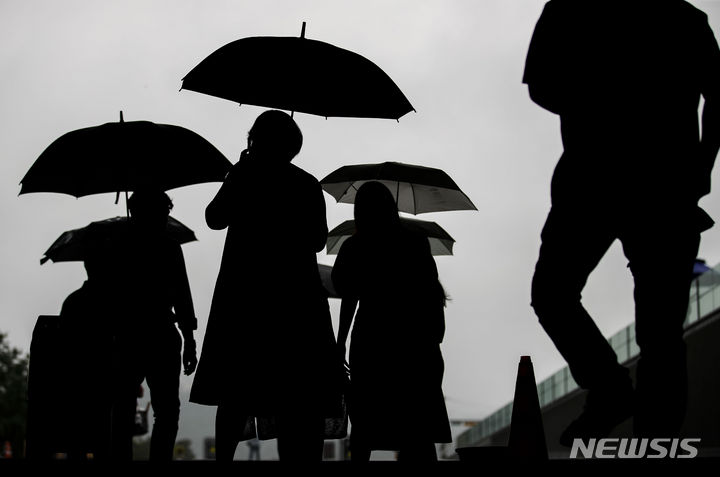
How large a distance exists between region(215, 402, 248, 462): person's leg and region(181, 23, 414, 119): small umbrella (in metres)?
2.03

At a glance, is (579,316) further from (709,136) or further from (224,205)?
(224,205)

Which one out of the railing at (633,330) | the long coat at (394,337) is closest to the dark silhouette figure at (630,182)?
the long coat at (394,337)

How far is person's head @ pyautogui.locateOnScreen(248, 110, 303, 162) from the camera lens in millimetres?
4676

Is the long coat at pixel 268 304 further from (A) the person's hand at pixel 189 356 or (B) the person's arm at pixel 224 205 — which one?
(A) the person's hand at pixel 189 356

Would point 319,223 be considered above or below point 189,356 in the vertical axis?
above

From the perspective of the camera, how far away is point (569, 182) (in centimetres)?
390

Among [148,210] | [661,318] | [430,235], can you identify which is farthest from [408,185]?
[661,318]

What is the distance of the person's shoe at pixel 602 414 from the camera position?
3754mm

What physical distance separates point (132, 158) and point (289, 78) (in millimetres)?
1569

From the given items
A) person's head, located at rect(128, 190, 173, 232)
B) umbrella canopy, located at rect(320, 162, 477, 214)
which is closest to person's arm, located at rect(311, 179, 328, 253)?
person's head, located at rect(128, 190, 173, 232)

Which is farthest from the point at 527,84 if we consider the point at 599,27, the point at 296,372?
the point at 296,372

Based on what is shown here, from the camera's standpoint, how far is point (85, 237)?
27.9 feet

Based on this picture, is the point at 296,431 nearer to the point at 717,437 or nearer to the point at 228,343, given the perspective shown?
the point at 228,343

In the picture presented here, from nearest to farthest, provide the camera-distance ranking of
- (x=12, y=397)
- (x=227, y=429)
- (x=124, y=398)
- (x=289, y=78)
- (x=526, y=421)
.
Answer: (x=227, y=429)
(x=526, y=421)
(x=289, y=78)
(x=124, y=398)
(x=12, y=397)
